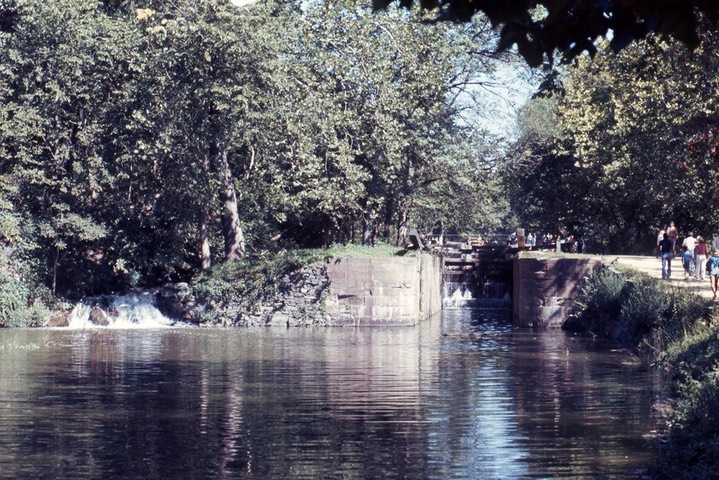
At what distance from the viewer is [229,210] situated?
35156 millimetres

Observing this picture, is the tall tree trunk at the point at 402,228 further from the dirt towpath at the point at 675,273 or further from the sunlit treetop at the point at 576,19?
the sunlit treetop at the point at 576,19

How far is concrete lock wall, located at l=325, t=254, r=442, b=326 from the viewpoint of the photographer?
1268 inches

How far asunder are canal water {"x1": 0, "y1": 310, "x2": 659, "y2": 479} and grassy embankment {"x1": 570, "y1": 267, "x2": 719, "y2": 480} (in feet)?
1.59

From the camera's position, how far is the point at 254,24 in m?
30.9

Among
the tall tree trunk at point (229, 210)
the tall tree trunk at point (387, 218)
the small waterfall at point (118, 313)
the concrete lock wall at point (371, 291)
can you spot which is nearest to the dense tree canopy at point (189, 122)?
the tall tree trunk at point (229, 210)

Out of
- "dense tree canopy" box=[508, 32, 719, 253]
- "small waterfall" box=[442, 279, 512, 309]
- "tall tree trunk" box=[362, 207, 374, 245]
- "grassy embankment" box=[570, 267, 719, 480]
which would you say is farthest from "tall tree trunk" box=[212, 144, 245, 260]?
"grassy embankment" box=[570, 267, 719, 480]

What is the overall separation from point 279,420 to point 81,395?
413 centimetres

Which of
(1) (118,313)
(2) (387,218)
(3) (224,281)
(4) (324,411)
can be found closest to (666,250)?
(3) (224,281)

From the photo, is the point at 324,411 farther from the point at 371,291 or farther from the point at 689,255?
the point at 689,255

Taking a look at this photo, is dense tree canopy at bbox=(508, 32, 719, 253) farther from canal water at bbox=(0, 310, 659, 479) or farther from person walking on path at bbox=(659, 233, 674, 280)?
canal water at bbox=(0, 310, 659, 479)

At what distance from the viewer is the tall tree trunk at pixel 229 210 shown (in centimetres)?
3416

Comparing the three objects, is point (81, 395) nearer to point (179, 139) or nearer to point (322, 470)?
point (322, 470)

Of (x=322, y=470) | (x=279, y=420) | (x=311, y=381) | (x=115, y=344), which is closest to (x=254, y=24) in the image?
(x=115, y=344)

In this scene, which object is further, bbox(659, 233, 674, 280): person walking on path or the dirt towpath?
bbox(659, 233, 674, 280): person walking on path
